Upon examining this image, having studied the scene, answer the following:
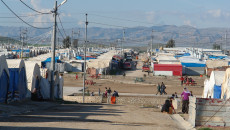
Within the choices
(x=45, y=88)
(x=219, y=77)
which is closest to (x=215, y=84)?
(x=219, y=77)

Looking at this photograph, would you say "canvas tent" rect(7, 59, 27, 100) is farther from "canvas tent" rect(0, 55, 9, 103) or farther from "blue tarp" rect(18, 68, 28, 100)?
"canvas tent" rect(0, 55, 9, 103)

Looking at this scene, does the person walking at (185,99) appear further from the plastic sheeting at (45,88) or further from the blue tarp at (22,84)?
the plastic sheeting at (45,88)

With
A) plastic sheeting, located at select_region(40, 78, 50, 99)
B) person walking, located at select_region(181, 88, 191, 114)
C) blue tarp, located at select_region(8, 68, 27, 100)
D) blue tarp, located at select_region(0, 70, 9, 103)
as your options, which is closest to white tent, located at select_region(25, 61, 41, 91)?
blue tarp, located at select_region(8, 68, 27, 100)

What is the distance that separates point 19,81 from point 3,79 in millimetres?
2713

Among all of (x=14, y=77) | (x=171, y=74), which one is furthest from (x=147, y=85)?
(x=14, y=77)

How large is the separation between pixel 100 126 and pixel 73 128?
148cm

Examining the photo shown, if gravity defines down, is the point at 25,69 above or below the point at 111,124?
above

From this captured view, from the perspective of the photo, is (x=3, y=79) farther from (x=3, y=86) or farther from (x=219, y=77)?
(x=219, y=77)

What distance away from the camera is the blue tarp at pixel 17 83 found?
20.7 meters

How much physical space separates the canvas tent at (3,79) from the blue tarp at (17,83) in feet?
2.86

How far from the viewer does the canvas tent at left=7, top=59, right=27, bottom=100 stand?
20.6 meters

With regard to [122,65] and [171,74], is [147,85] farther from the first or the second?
[122,65]

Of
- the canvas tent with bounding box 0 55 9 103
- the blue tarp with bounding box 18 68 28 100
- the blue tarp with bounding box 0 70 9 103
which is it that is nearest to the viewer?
the canvas tent with bounding box 0 55 9 103

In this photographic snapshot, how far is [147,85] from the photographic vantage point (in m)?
50.4
